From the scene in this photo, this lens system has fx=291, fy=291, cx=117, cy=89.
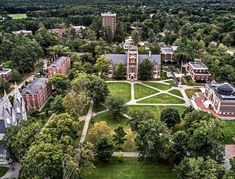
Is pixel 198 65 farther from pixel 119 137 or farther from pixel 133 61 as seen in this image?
pixel 119 137

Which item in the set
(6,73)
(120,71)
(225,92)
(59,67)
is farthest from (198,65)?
(6,73)

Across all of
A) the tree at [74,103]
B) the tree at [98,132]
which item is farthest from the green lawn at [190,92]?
the tree at [98,132]

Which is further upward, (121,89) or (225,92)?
(225,92)

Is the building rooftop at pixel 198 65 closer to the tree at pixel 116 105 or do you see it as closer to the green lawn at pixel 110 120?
the tree at pixel 116 105

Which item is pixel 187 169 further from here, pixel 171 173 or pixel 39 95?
pixel 39 95

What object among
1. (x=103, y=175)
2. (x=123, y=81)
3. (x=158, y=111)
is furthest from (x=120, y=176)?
(x=123, y=81)

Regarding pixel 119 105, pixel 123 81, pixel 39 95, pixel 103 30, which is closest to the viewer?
pixel 119 105
